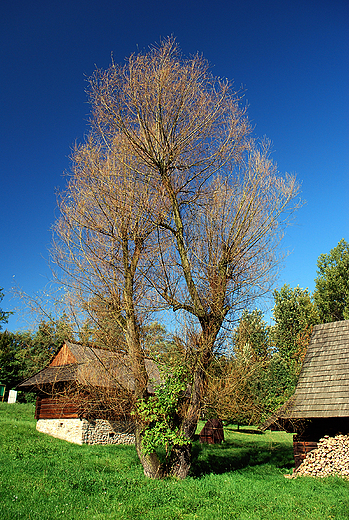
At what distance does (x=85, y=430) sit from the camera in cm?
1677

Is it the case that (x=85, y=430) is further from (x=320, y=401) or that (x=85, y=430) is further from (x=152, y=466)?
(x=320, y=401)

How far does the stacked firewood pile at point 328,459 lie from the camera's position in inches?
414

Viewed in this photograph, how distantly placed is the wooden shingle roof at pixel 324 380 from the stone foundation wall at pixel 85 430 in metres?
8.18

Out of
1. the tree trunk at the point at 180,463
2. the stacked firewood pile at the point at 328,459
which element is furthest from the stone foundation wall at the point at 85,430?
the stacked firewood pile at the point at 328,459

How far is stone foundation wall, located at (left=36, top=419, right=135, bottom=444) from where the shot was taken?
1675 cm

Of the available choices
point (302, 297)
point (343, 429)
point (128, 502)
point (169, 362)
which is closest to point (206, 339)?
point (169, 362)

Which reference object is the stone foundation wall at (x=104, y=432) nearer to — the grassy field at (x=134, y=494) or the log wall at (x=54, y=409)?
the log wall at (x=54, y=409)

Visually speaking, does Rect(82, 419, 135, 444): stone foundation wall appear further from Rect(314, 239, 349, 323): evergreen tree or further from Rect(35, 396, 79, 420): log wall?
Rect(314, 239, 349, 323): evergreen tree

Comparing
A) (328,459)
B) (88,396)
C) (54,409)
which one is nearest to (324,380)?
(328,459)

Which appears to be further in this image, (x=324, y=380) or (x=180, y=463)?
(x=324, y=380)

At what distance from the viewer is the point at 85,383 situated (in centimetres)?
1049

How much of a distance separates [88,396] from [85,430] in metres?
7.50

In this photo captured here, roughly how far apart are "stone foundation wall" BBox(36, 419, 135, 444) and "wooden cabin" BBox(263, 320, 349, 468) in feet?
25.6

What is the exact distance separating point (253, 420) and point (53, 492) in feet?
19.5
